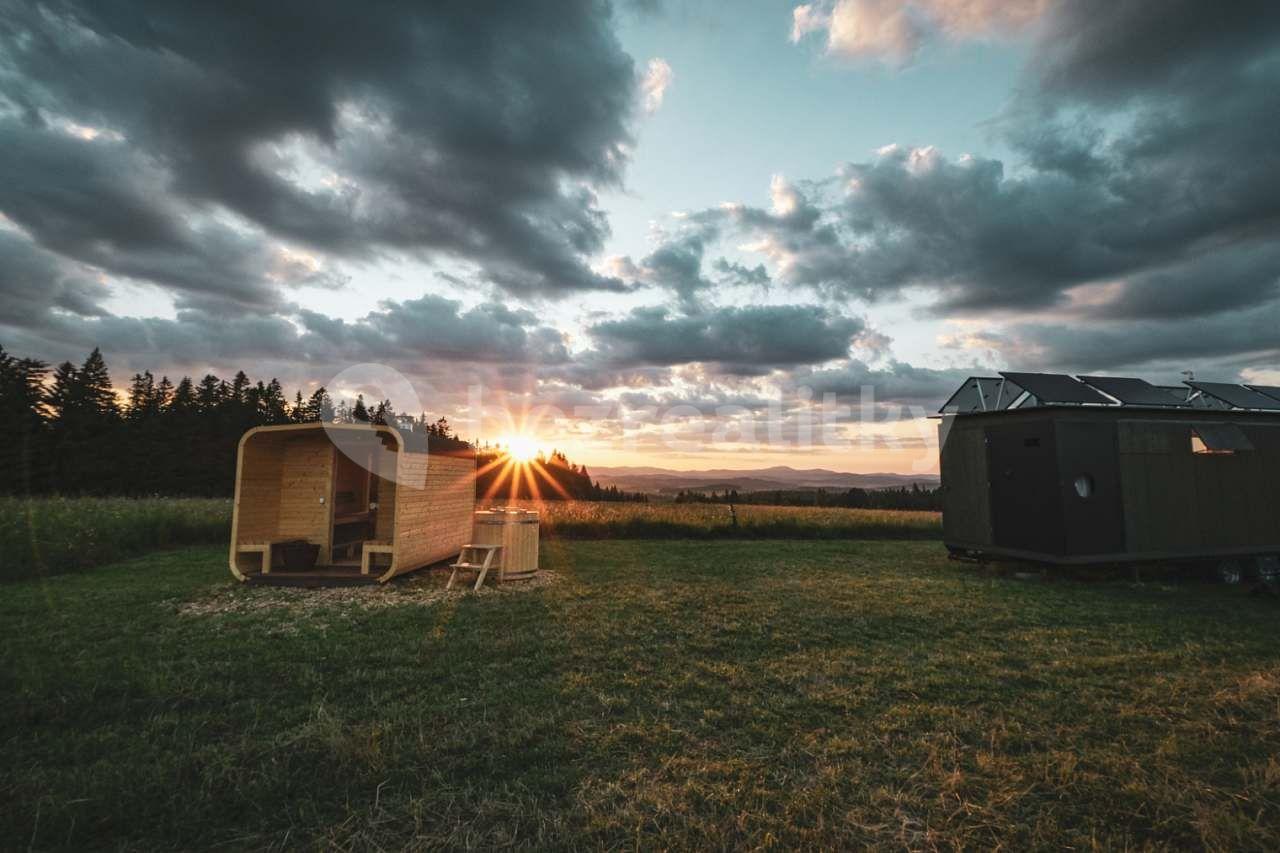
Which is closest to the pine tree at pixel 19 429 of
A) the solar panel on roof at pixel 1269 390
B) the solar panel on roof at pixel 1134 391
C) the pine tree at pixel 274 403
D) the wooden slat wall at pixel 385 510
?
the pine tree at pixel 274 403

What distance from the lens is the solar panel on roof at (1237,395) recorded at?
12500 mm

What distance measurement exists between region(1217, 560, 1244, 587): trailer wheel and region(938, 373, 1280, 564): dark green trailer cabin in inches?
13.1

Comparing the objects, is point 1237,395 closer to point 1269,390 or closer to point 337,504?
point 1269,390

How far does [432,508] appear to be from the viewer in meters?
12.0

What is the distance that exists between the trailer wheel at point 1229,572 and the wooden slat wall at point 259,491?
2116 cm

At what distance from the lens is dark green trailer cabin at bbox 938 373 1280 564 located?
10992 mm

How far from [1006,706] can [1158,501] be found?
10295mm

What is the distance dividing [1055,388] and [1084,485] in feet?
7.47

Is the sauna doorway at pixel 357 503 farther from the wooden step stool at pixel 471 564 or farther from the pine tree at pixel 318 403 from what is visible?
the pine tree at pixel 318 403

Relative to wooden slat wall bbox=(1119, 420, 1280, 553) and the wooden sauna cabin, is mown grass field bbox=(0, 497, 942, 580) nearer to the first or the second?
the wooden sauna cabin

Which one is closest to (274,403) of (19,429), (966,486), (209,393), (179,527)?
(209,393)

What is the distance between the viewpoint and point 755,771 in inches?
144

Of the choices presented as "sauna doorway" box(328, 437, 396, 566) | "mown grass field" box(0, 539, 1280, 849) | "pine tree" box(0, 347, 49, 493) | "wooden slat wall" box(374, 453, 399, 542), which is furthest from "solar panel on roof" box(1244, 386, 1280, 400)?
"pine tree" box(0, 347, 49, 493)

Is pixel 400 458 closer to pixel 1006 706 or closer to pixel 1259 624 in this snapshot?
pixel 1006 706
